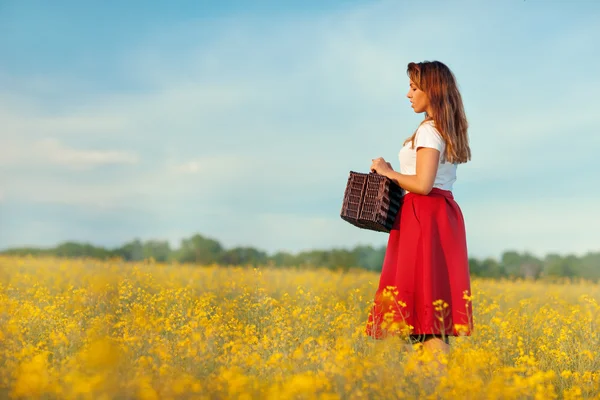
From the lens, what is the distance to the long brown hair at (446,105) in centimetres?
449

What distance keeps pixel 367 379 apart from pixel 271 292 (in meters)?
5.25

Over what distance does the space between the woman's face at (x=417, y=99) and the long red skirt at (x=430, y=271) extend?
0.62m

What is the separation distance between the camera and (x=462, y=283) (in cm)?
461

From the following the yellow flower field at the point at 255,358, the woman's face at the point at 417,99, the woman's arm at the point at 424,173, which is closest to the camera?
the yellow flower field at the point at 255,358

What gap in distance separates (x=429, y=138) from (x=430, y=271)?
38.0 inches

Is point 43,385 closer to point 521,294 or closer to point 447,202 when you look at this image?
point 447,202

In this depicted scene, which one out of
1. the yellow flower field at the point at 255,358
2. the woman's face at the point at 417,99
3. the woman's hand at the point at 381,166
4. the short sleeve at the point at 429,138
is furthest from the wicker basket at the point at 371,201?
the yellow flower field at the point at 255,358

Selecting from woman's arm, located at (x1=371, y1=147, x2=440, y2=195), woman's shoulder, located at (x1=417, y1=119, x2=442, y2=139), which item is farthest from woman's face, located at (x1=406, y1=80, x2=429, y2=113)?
woman's arm, located at (x1=371, y1=147, x2=440, y2=195)

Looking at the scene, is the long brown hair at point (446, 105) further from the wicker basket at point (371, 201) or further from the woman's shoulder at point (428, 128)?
the wicker basket at point (371, 201)

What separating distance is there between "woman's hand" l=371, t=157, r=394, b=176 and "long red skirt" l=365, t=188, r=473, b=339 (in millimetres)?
250

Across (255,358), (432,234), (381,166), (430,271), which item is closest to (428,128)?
(381,166)

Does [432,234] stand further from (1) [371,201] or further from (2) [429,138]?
(2) [429,138]

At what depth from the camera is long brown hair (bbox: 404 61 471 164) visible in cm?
449

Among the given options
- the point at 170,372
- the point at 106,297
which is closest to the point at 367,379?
the point at 170,372
